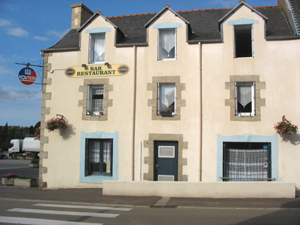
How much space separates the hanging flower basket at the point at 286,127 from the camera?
1012cm

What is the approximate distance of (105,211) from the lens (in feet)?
25.2

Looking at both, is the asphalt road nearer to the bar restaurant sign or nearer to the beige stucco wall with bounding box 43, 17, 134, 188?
the beige stucco wall with bounding box 43, 17, 134, 188

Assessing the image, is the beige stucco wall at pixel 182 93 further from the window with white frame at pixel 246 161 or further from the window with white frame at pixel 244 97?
the window with white frame at pixel 244 97

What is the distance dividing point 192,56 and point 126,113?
3654mm

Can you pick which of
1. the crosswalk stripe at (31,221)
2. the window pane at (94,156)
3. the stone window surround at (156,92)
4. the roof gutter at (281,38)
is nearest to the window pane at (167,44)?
the stone window surround at (156,92)

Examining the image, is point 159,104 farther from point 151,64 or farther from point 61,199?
point 61,199

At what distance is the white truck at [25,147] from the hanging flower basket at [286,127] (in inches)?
1182

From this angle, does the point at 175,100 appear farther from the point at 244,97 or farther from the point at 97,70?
the point at 97,70

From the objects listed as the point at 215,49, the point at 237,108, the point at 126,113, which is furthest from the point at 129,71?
the point at 237,108

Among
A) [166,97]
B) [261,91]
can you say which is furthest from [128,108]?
[261,91]

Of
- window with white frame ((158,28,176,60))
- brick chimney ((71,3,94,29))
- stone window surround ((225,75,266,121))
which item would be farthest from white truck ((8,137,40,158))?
stone window surround ((225,75,266,121))

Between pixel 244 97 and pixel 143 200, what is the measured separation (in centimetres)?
574

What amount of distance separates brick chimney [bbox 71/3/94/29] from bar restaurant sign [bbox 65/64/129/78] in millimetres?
3188

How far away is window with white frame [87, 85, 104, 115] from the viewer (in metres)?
A: 12.4
